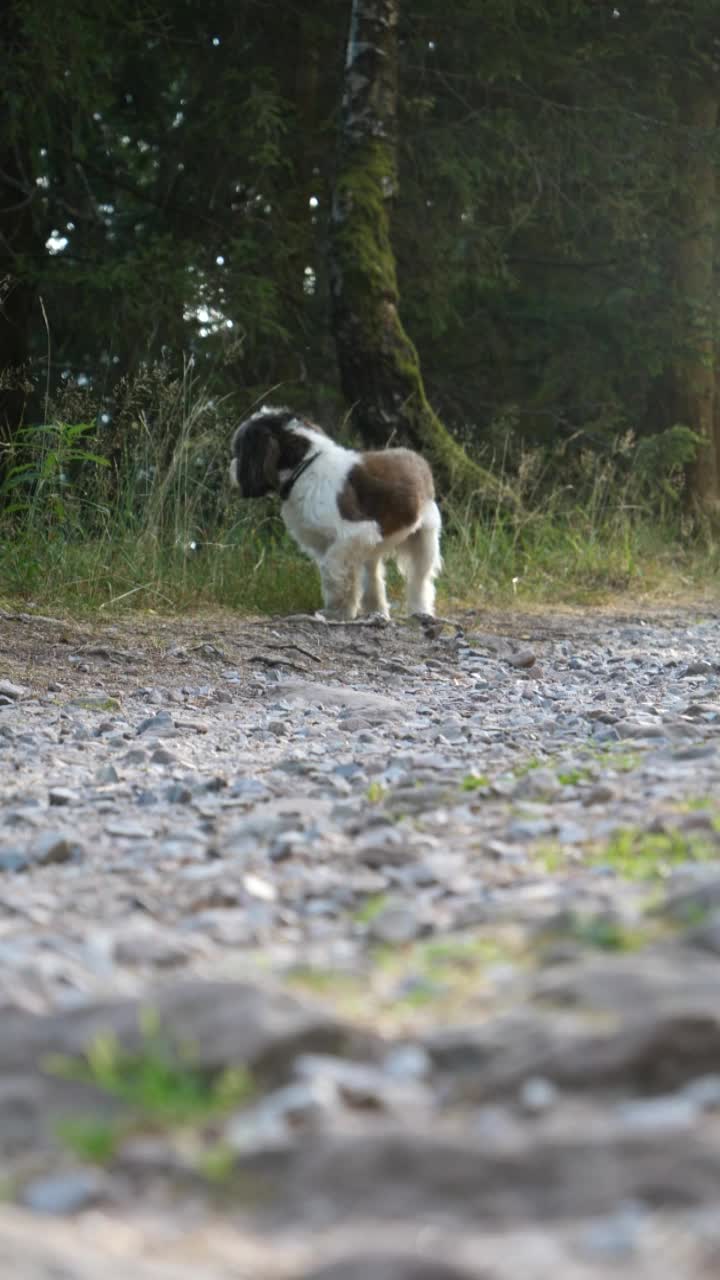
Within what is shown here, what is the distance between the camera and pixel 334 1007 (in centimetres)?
200

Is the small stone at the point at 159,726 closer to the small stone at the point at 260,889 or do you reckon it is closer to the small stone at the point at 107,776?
the small stone at the point at 107,776

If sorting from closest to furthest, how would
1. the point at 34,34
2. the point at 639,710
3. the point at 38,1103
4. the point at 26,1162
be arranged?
the point at 26,1162 → the point at 38,1103 → the point at 639,710 → the point at 34,34

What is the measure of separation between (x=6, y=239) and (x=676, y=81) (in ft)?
26.9

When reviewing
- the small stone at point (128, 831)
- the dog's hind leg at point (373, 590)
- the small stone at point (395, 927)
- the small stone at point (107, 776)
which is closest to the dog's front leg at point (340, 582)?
the dog's hind leg at point (373, 590)

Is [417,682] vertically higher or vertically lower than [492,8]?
lower

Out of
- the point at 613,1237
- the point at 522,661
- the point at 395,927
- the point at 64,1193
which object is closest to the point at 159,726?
the point at 522,661

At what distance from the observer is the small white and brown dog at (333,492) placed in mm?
8633

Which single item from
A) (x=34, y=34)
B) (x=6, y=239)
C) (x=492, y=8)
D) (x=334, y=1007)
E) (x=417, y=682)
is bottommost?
(x=417, y=682)

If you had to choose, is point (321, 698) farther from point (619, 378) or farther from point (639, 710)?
point (619, 378)

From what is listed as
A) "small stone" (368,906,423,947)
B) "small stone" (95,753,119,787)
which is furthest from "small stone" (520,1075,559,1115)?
"small stone" (95,753,119,787)

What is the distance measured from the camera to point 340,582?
8.70 meters

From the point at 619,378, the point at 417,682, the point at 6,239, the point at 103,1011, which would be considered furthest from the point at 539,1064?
the point at 619,378

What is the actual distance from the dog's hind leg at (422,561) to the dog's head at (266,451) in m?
0.89

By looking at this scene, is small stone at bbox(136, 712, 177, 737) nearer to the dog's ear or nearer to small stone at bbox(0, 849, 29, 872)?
small stone at bbox(0, 849, 29, 872)
